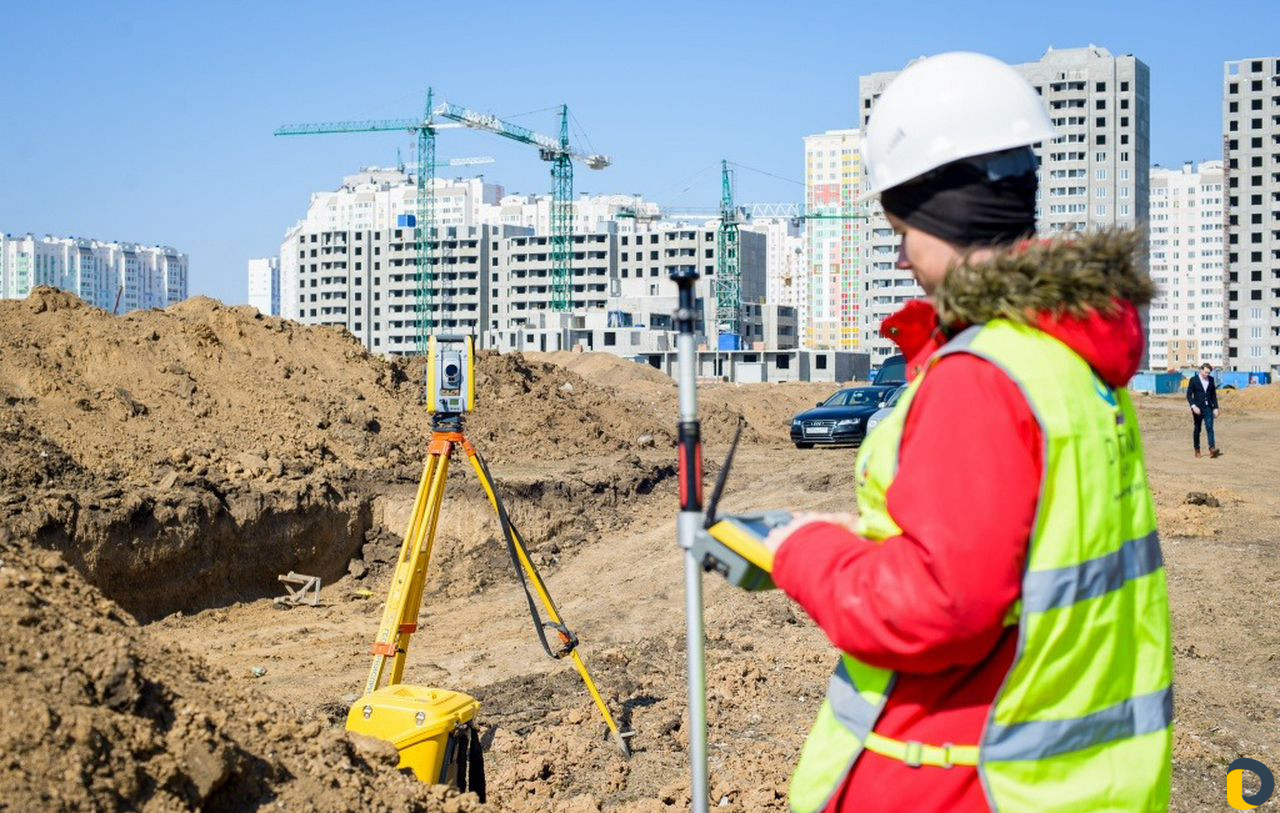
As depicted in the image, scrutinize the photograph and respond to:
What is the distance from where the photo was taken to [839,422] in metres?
20.4

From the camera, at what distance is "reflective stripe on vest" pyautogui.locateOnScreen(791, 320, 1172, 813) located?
1.52 meters

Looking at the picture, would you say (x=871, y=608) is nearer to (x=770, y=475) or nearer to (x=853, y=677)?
(x=853, y=677)

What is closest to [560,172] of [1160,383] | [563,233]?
[563,233]

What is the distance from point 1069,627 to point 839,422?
19.0 metres

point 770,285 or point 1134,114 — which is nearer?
point 1134,114

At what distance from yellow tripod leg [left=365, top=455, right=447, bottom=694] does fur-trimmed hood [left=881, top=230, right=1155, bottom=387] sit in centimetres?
358

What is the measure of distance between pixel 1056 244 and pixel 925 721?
0.64m

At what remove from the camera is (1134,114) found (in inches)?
3930

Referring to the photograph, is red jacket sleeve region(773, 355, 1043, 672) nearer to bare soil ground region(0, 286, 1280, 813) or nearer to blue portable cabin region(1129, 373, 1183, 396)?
bare soil ground region(0, 286, 1280, 813)

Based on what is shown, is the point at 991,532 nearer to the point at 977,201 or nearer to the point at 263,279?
the point at 977,201

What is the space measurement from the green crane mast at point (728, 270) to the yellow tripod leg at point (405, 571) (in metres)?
88.6

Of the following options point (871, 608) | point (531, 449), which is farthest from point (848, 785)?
point (531, 449)

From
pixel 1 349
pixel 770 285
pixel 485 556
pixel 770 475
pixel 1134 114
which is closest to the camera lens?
pixel 485 556

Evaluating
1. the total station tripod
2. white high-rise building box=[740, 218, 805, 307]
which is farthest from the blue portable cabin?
white high-rise building box=[740, 218, 805, 307]
